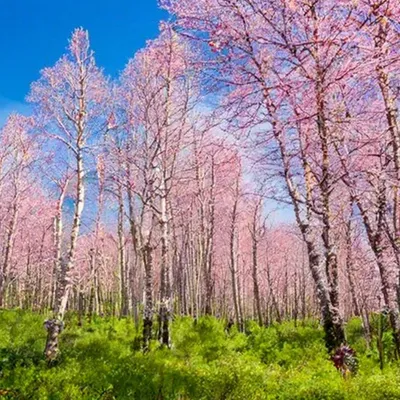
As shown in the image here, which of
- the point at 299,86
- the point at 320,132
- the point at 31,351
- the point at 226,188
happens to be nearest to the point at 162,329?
the point at 31,351

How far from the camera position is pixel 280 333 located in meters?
15.8

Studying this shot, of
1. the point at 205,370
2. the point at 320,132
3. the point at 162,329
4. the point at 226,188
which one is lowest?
the point at 205,370

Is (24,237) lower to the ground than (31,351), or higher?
higher

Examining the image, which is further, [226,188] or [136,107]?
[226,188]

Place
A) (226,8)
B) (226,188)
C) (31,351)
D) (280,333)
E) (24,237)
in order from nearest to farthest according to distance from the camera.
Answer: (226,8)
(31,351)
(280,333)
(226,188)
(24,237)

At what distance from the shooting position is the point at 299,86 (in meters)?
5.61

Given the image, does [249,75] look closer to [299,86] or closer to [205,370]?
[299,86]

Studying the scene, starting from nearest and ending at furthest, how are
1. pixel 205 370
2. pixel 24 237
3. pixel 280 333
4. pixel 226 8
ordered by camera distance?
pixel 226 8 < pixel 205 370 < pixel 280 333 < pixel 24 237

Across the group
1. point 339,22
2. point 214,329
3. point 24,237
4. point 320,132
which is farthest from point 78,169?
point 24,237

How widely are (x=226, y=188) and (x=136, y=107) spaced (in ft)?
21.9

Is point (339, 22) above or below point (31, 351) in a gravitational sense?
above

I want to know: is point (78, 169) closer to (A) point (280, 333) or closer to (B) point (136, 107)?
(B) point (136, 107)

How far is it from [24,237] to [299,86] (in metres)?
26.3

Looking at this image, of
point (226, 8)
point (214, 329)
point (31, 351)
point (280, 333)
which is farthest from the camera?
point (280, 333)
